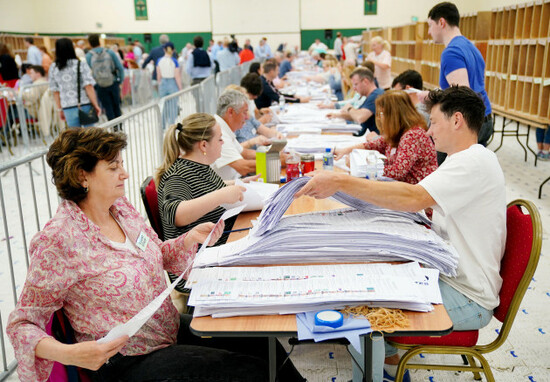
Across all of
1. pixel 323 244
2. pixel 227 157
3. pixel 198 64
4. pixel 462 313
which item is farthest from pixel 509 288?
pixel 198 64

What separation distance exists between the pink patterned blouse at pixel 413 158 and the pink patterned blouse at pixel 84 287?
1.51 m

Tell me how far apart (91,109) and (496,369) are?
17.5 feet

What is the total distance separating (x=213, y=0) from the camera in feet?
73.5

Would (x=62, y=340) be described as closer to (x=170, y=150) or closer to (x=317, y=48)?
(x=170, y=150)

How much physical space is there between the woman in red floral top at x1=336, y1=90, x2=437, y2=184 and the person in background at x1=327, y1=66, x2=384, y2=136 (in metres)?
1.48

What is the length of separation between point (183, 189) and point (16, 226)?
307 cm

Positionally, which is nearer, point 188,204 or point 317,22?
point 188,204

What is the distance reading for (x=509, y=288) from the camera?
Answer: 1691 mm

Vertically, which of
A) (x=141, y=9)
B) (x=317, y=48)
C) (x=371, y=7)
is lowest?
(x=317, y=48)

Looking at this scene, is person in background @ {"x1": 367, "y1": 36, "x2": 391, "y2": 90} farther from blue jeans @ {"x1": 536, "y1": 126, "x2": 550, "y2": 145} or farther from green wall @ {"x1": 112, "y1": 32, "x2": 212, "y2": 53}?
green wall @ {"x1": 112, "y1": 32, "x2": 212, "y2": 53}

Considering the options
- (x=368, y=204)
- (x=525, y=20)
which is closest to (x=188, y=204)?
(x=368, y=204)

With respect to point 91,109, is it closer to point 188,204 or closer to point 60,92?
point 60,92

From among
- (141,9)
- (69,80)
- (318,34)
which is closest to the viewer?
(69,80)

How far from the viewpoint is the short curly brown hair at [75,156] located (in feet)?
4.94
